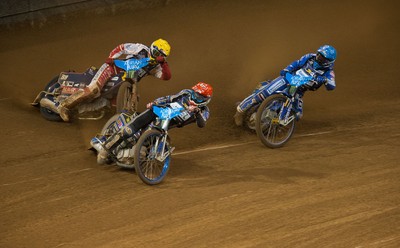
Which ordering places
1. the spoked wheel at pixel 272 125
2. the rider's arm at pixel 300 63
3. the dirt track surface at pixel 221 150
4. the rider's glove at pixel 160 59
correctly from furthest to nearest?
the rider's arm at pixel 300 63 → the rider's glove at pixel 160 59 → the spoked wheel at pixel 272 125 → the dirt track surface at pixel 221 150

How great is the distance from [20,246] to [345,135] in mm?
7861

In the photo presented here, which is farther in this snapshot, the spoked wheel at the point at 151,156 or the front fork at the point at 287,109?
the front fork at the point at 287,109

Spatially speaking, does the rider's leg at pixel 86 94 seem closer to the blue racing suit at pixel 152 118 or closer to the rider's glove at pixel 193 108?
the blue racing suit at pixel 152 118

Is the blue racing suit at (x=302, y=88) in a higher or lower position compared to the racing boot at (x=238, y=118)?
higher

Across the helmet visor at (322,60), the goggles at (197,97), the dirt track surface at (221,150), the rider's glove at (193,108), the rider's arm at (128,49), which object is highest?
the rider's arm at (128,49)

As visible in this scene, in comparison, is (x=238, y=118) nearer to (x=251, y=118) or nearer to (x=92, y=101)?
(x=251, y=118)

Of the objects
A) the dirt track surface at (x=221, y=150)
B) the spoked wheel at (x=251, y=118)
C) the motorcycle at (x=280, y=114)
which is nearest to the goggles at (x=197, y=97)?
the dirt track surface at (x=221, y=150)

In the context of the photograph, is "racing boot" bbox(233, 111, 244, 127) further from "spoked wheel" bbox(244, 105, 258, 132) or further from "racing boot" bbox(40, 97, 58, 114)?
"racing boot" bbox(40, 97, 58, 114)

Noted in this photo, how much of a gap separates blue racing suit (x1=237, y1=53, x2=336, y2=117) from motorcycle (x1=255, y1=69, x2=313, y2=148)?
0.13m

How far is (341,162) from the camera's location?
14.0 meters

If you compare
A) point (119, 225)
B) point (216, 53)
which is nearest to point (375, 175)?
point (119, 225)

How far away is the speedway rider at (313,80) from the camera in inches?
582

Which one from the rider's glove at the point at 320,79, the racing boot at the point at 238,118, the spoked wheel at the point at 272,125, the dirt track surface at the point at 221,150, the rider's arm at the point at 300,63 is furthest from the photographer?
the racing boot at the point at 238,118

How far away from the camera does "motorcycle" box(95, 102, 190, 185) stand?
Answer: 1201cm
